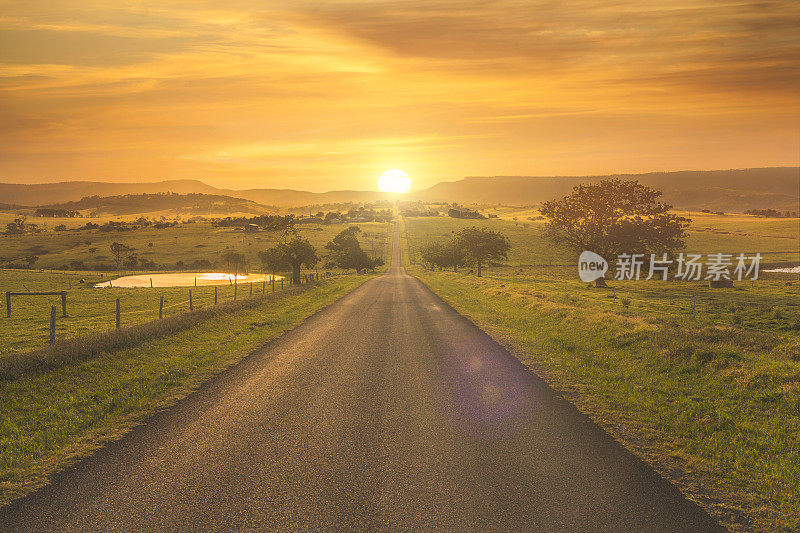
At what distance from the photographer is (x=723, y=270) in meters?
69.4

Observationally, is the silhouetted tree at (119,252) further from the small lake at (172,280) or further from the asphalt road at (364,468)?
the asphalt road at (364,468)

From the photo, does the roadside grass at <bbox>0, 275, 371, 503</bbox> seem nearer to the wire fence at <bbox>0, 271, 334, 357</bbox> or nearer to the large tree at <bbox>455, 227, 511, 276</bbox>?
the wire fence at <bbox>0, 271, 334, 357</bbox>

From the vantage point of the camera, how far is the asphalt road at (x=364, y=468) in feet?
20.4

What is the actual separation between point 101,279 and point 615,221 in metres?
74.3

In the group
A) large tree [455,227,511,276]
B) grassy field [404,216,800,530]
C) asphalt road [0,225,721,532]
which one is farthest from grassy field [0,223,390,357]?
large tree [455,227,511,276]

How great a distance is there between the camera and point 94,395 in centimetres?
1161

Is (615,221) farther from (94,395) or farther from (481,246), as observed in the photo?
(94,395)

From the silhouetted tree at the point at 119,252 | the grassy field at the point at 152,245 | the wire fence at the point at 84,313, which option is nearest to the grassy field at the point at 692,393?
the wire fence at the point at 84,313

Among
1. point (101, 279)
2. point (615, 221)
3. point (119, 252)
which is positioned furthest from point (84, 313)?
point (119, 252)

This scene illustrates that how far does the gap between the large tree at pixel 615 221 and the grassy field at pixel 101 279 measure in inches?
1468

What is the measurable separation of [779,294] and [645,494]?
185 ft

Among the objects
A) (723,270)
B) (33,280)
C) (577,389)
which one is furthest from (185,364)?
(723,270)

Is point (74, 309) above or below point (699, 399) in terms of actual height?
below

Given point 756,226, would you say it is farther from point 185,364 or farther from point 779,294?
point 185,364
